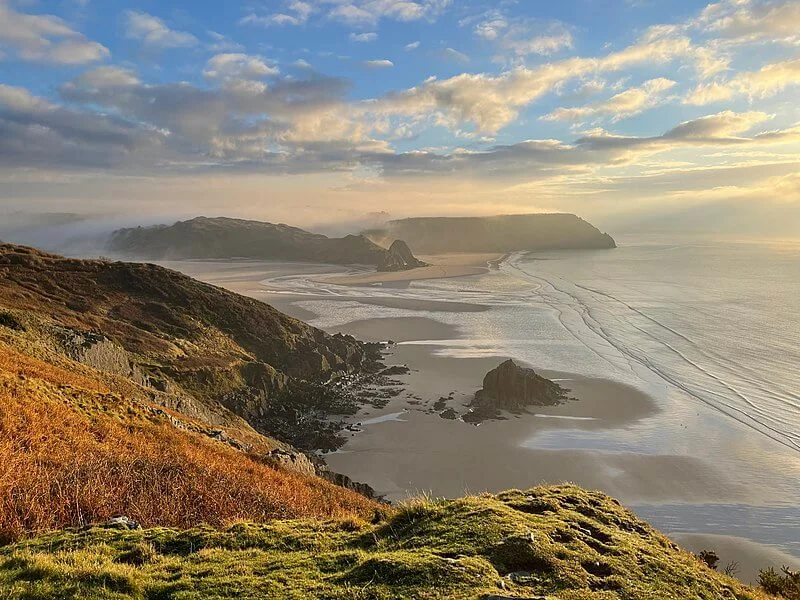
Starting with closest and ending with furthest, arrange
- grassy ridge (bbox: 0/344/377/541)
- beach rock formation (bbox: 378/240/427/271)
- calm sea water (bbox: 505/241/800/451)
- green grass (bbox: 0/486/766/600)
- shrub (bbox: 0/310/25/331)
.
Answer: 1. green grass (bbox: 0/486/766/600)
2. grassy ridge (bbox: 0/344/377/541)
3. shrub (bbox: 0/310/25/331)
4. calm sea water (bbox: 505/241/800/451)
5. beach rock formation (bbox: 378/240/427/271)

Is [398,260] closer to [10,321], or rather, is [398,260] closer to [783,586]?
[10,321]

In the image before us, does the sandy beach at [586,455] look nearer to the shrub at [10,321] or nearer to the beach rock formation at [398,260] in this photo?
the shrub at [10,321]

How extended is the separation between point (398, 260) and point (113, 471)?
14362 centimetres

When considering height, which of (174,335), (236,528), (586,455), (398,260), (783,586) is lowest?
(586,455)

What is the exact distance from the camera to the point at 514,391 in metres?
35.7

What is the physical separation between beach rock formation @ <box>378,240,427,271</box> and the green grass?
138m

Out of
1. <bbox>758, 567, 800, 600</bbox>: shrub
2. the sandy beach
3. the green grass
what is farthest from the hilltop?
the sandy beach

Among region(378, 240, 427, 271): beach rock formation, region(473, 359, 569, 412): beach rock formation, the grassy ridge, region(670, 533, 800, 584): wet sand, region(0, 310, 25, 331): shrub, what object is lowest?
region(670, 533, 800, 584): wet sand

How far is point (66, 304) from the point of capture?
37094 millimetres

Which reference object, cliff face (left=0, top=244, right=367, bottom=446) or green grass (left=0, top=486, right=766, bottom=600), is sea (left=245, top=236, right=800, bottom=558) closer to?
cliff face (left=0, top=244, right=367, bottom=446)

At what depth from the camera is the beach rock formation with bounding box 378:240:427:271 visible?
147750 mm

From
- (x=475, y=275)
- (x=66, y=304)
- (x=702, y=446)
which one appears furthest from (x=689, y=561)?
(x=475, y=275)

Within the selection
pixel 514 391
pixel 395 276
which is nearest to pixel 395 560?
pixel 514 391

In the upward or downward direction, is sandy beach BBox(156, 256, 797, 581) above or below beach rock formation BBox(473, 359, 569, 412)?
below
